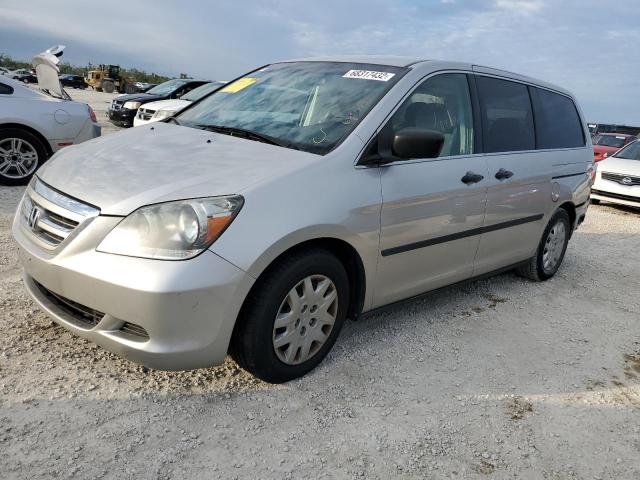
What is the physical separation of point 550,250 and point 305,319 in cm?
311

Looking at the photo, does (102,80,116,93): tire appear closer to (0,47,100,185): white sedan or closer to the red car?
the red car

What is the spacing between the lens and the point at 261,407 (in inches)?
105


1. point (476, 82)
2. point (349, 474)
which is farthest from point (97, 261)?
point (476, 82)

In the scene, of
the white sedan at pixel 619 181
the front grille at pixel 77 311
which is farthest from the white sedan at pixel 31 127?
the white sedan at pixel 619 181

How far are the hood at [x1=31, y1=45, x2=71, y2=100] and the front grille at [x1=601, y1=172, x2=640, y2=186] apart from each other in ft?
30.2

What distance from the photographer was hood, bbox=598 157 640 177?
32.5 feet

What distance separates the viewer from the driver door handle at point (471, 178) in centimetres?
354


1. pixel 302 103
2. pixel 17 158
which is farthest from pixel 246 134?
pixel 17 158

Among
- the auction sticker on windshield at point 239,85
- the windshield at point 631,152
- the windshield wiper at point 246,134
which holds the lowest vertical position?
the windshield at point 631,152

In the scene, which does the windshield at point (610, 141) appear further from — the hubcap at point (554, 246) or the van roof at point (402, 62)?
the van roof at point (402, 62)

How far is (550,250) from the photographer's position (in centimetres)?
503

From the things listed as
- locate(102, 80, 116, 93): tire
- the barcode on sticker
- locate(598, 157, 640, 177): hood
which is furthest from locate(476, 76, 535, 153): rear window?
locate(102, 80, 116, 93): tire

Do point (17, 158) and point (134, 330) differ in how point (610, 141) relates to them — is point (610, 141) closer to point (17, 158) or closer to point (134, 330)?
point (17, 158)

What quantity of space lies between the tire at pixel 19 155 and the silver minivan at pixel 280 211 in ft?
12.5
